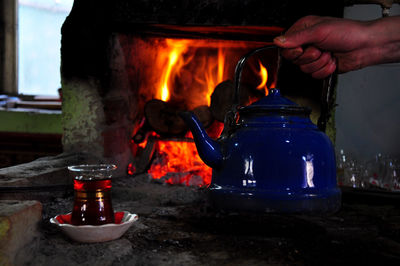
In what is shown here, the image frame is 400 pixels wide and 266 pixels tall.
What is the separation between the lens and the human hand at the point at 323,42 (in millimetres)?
1395

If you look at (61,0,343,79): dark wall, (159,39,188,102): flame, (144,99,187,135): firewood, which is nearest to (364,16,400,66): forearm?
(61,0,343,79): dark wall

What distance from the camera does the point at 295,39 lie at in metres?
1.37

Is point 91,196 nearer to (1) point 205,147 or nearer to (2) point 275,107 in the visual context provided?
(1) point 205,147

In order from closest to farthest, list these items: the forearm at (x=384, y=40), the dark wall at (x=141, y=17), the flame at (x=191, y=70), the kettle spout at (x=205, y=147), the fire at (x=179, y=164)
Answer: the kettle spout at (x=205, y=147) → the forearm at (x=384, y=40) → the dark wall at (x=141, y=17) → the fire at (x=179, y=164) → the flame at (x=191, y=70)

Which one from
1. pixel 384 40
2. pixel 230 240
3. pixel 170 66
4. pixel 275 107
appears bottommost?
pixel 230 240

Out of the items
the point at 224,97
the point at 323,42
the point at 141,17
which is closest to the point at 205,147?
the point at 323,42

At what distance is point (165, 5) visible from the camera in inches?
96.8

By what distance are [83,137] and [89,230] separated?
1409 millimetres

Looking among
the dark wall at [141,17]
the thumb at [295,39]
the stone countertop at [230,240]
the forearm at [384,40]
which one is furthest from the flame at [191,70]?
the thumb at [295,39]

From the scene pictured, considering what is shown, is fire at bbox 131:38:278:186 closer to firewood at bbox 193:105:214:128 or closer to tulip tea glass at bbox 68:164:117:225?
firewood at bbox 193:105:214:128

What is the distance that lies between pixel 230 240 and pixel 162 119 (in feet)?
5.04

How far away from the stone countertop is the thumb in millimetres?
594

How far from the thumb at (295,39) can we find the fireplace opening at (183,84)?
1.16m

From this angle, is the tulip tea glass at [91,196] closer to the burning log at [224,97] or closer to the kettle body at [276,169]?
the kettle body at [276,169]
